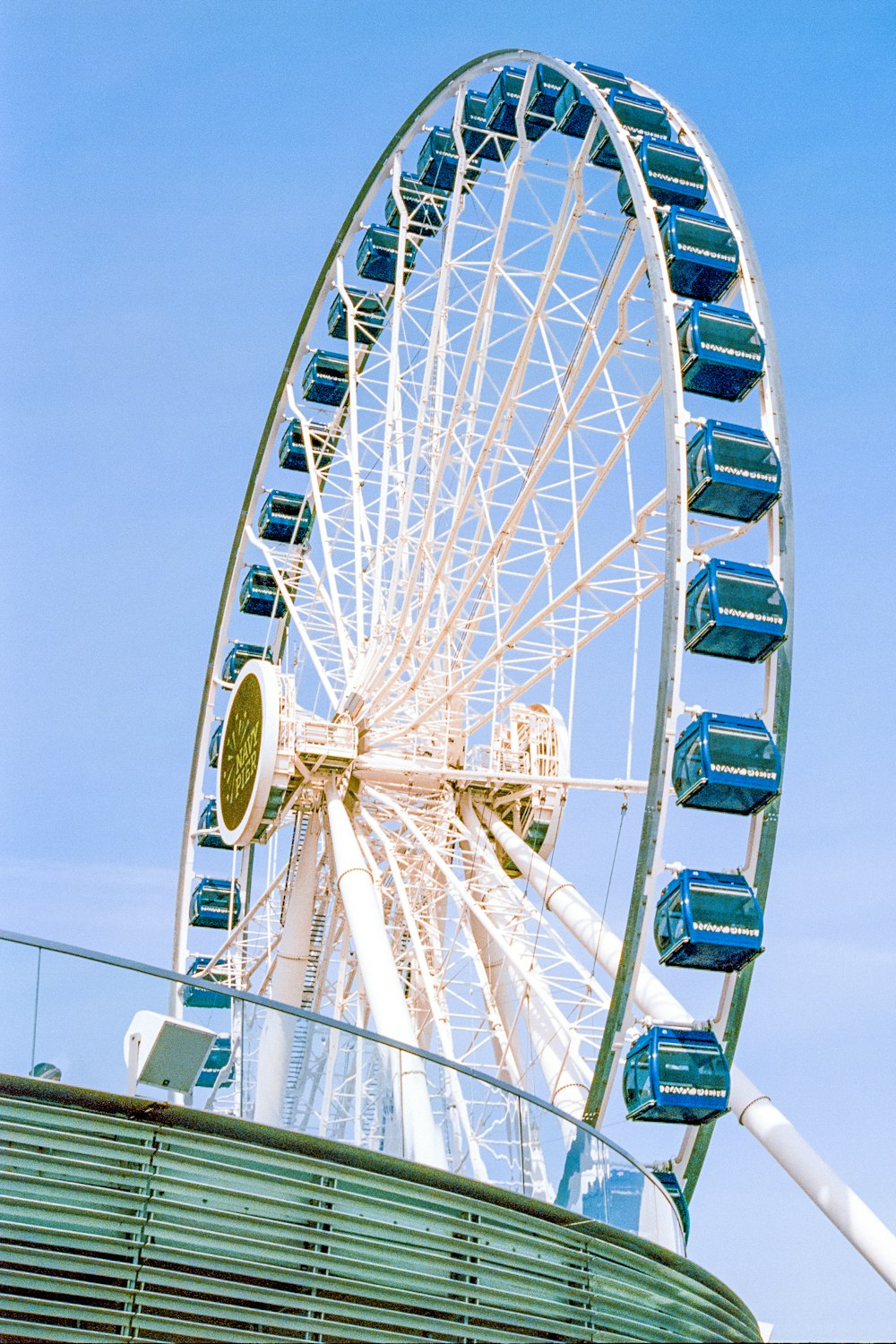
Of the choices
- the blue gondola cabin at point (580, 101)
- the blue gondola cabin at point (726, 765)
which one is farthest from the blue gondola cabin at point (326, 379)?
the blue gondola cabin at point (726, 765)

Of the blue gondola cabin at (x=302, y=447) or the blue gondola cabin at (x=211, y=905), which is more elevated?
the blue gondola cabin at (x=302, y=447)

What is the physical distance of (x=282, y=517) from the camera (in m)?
30.6

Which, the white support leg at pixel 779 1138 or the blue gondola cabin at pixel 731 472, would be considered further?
the blue gondola cabin at pixel 731 472

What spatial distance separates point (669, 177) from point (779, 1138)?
10.5 metres

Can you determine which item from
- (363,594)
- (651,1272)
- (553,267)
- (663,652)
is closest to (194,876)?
(363,594)

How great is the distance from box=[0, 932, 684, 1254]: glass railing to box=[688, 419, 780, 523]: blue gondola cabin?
823 cm

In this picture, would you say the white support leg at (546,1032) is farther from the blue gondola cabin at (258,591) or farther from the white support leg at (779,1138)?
the blue gondola cabin at (258,591)

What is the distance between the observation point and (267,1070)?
8.77 m

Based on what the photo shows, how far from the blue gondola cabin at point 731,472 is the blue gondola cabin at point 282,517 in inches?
564

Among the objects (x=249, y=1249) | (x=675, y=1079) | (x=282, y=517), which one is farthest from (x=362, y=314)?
(x=249, y=1249)

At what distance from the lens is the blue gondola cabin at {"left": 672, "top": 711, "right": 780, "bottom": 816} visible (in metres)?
15.9

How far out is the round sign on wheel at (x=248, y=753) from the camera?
22484mm

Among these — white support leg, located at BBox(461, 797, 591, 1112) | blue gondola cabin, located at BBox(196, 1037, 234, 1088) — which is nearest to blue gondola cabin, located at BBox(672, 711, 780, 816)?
white support leg, located at BBox(461, 797, 591, 1112)

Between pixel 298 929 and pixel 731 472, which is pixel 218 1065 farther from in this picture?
pixel 298 929
